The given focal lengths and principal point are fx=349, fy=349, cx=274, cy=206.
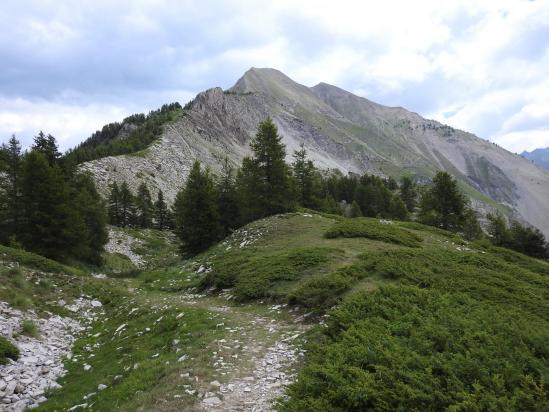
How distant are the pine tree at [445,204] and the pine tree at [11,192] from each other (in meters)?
48.6

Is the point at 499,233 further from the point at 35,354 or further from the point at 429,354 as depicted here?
the point at 35,354

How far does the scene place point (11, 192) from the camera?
31.6 meters

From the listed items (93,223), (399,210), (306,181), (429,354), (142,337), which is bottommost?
(142,337)

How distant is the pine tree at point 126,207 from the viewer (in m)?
70.1

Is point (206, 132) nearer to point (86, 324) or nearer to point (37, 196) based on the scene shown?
point (37, 196)

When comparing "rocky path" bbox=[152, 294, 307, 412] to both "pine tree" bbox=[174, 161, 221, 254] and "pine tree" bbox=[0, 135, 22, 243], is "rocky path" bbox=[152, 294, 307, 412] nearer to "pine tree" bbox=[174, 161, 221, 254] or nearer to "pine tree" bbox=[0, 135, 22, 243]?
"pine tree" bbox=[174, 161, 221, 254]

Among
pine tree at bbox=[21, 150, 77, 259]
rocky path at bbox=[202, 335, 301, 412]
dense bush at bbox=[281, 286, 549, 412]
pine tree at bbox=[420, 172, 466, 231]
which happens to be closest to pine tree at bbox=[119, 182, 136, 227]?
pine tree at bbox=[21, 150, 77, 259]

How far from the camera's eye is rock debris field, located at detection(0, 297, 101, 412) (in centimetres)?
995

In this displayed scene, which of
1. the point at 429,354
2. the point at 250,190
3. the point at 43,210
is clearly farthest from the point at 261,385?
the point at 250,190

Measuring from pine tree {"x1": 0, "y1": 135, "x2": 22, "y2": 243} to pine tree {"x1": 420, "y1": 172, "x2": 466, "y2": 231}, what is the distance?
48579 mm

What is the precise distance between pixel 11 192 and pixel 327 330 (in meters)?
33.2

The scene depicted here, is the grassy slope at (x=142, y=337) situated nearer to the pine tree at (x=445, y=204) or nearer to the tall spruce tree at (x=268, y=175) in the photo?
the tall spruce tree at (x=268, y=175)

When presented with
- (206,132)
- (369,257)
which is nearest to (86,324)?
(369,257)

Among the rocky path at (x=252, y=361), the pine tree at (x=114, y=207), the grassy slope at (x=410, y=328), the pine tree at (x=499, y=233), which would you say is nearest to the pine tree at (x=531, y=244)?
the pine tree at (x=499, y=233)
